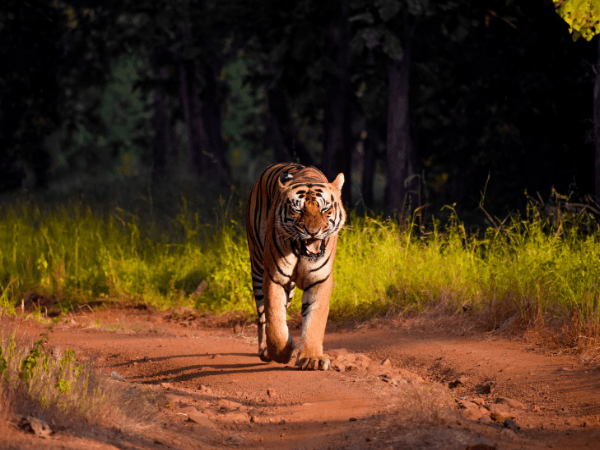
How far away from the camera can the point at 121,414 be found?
156 inches

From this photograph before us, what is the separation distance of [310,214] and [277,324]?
2.81 ft

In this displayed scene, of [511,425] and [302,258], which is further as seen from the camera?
[302,258]

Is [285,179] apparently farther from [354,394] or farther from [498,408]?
[498,408]

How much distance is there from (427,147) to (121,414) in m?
13.0

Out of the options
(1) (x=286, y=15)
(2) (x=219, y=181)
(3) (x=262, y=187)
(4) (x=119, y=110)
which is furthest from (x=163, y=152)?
Result: (4) (x=119, y=110)

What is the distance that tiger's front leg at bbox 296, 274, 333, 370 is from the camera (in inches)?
204

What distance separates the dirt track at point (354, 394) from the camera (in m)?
4.04

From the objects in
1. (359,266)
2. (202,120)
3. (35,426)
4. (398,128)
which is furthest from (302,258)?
(202,120)

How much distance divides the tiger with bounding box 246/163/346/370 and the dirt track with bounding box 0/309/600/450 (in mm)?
223

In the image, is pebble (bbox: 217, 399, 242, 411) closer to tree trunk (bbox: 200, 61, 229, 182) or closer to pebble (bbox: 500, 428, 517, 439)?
pebble (bbox: 500, 428, 517, 439)

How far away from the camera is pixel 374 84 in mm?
12383

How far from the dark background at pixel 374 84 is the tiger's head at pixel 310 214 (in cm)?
237

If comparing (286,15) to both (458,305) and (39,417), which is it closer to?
(458,305)

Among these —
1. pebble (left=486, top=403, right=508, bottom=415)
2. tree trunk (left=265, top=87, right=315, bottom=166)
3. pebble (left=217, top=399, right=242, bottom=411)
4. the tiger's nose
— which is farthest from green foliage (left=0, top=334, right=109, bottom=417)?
tree trunk (left=265, top=87, right=315, bottom=166)
